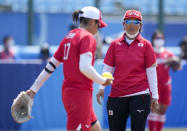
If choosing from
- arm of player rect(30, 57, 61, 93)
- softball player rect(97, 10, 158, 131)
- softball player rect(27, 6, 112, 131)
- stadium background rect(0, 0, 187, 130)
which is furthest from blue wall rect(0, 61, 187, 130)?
softball player rect(27, 6, 112, 131)

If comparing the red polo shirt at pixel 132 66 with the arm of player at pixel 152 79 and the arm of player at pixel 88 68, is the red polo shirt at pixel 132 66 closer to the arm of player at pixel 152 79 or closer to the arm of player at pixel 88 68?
the arm of player at pixel 152 79

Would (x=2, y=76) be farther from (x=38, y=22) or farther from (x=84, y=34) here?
(x=38, y=22)

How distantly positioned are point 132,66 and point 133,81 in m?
0.20

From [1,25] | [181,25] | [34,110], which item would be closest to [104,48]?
[34,110]

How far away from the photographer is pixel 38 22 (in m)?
19.0

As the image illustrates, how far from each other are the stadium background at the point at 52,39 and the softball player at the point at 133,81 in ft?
14.4

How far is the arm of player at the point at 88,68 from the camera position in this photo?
18.4 ft

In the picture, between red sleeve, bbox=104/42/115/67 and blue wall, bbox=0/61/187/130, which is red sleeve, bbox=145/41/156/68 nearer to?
red sleeve, bbox=104/42/115/67

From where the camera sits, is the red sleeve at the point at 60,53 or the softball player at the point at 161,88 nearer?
the red sleeve at the point at 60,53

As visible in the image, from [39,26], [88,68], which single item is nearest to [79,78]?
[88,68]

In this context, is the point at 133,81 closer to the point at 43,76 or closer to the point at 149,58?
the point at 149,58

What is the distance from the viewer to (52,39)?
64.0 feet

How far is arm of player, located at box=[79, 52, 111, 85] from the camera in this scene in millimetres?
5598

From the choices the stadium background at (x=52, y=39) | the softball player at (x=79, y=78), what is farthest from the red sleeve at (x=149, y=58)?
the stadium background at (x=52, y=39)
